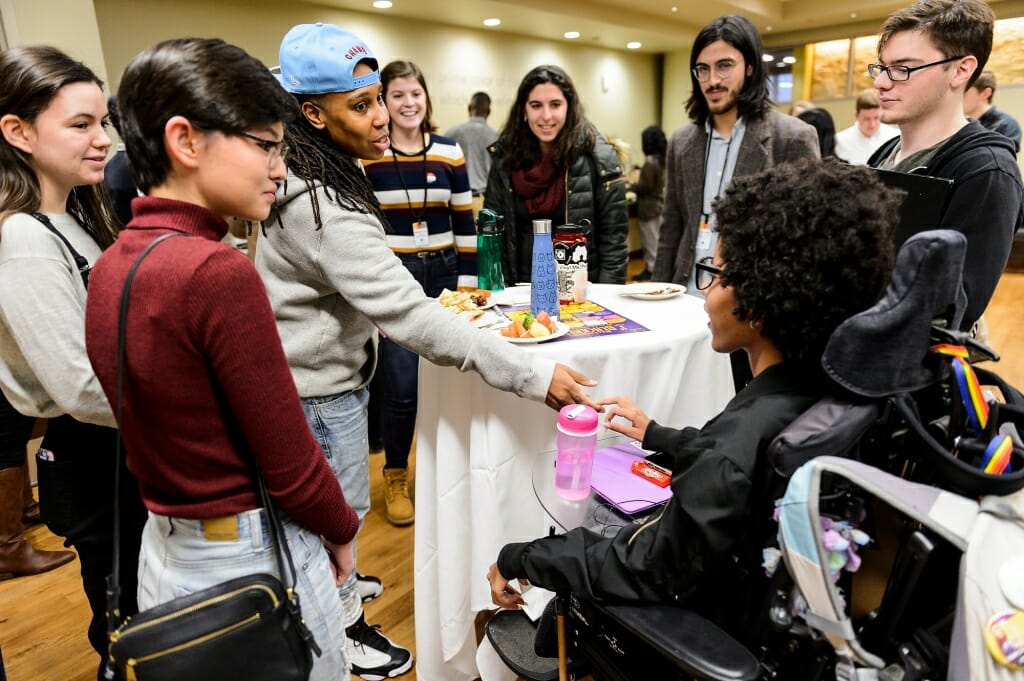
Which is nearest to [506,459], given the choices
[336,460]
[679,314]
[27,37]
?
[336,460]

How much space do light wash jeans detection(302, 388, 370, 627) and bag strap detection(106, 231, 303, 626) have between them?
53 cm

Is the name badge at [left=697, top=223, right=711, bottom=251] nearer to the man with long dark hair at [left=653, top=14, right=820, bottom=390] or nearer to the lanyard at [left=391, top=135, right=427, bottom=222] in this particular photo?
the man with long dark hair at [left=653, top=14, right=820, bottom=390]

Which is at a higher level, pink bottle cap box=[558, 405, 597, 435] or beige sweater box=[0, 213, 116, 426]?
beige sweater box=[0, 213, 116, 426]

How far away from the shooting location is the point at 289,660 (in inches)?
33.0

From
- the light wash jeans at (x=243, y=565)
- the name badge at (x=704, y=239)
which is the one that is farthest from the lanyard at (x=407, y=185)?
the light wash jeans at (x=243, y=565)

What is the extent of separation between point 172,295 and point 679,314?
4.47 feet

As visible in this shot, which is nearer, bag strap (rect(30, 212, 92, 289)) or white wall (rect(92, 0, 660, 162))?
bag strap (rect(30, 212, 92, 289))

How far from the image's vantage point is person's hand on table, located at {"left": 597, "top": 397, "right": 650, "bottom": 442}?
1.34 m

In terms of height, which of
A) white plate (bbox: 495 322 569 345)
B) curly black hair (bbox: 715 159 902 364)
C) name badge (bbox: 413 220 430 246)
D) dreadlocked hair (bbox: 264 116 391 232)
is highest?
dreadlocked hair (bbox: 264 116 391 232)

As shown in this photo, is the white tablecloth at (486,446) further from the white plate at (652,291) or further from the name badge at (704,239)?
the name badge at (704,239)

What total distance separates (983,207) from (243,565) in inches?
65.6

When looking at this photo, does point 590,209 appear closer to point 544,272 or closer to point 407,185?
point 407,185

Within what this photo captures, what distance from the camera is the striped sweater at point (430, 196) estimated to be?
257cm

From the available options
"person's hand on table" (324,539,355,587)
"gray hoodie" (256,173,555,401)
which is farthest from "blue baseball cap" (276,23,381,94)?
"person's hand on table" (324,539,355,587)
